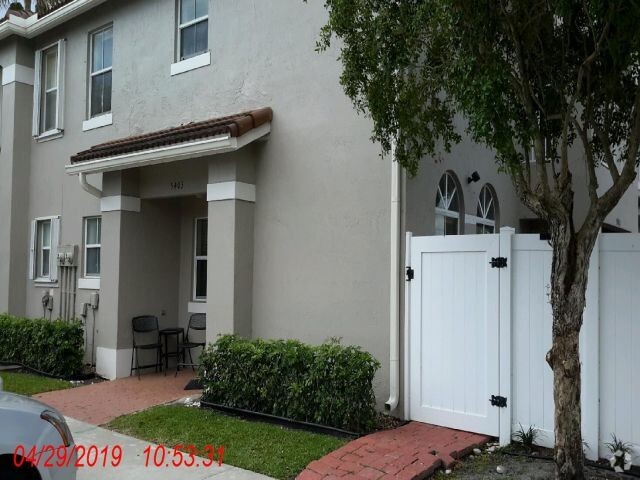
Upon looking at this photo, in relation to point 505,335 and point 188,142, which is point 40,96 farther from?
point 505,335

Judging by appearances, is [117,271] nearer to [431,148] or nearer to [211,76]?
[211,76]

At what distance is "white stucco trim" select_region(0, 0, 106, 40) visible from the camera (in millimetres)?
10929

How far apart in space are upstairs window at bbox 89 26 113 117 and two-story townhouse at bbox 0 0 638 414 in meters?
0.04

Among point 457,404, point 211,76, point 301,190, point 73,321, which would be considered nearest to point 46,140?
point 73,321

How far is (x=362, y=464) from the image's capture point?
521 centimetres

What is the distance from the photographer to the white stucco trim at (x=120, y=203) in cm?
955

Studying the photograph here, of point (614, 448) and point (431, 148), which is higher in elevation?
point (431, 148)

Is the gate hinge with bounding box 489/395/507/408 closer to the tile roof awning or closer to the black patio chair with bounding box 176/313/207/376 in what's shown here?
the tile roof awning

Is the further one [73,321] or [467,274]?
[73,321]

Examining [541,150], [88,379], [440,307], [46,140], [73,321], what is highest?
[46,140]

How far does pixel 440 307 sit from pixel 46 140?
30.8 ft

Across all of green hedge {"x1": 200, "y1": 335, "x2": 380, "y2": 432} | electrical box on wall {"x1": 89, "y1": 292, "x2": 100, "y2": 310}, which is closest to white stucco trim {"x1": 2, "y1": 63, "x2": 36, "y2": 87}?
electrical box on wall {"x1": 89, "y1": 292, "x2": 100, "y2": 310}

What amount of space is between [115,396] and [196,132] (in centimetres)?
387

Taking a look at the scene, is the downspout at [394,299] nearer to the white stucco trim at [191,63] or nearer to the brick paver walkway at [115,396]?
the brick paver walkway at [115,396]
